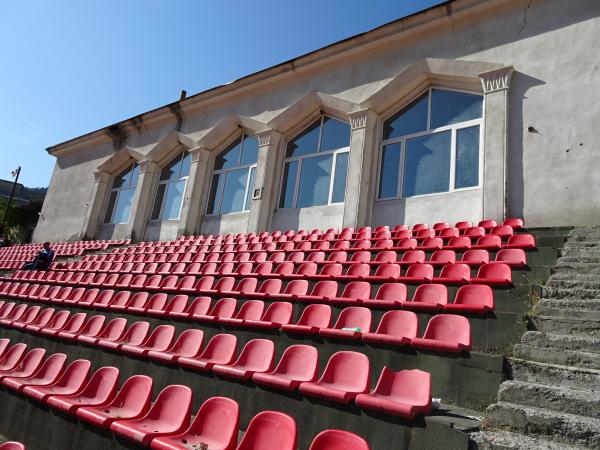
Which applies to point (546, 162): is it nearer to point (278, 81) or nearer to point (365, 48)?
point (365, 48)

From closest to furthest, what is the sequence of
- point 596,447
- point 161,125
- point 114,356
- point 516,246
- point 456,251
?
1. point 596,447
2. point 114,356
3. point 516,246
4. point 456,251
5. point 161,125

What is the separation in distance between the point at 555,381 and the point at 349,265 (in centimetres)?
398

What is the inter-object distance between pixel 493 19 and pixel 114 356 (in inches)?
414

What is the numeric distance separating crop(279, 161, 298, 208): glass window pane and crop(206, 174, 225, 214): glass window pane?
287 centimetres

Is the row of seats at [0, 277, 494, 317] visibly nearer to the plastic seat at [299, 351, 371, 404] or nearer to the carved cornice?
the plastic seat at [299, 351, 371, 404]

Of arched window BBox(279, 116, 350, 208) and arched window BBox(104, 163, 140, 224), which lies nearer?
arched window BBox(279, 116, 350, 208)

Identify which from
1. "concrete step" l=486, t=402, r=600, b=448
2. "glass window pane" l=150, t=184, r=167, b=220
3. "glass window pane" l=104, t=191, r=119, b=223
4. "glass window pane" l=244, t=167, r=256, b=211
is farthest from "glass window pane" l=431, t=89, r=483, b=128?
"glass window pane" l=104, t=191, r=119, b=223

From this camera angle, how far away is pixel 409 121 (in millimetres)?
11016

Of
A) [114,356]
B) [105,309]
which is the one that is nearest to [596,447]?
[114,356]

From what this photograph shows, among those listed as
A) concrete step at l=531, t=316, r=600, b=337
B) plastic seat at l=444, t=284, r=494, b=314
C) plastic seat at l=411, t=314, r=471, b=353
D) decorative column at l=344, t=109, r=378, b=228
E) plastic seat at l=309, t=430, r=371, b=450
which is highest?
decorative column at l=344, t=109, r=378, b=228

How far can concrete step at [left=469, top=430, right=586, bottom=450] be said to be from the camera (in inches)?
94.8

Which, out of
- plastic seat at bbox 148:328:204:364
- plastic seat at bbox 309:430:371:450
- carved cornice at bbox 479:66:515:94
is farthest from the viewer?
carved cornice at bbox 479:66:515:94

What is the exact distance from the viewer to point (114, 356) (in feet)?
16.2

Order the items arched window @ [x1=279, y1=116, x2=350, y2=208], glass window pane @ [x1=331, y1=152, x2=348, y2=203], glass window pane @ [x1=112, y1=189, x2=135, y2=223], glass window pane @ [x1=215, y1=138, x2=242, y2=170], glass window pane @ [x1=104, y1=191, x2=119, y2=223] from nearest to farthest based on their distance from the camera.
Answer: glass window pane @ [x1=331, y1=152, x2=348, y2=203]
arched window @ [x1=279, y1=116, x2=350, y2=208]
glass window pane @ [x1=215, y1=138, x2=242, y2=170]
glass window pane @ [x1=112, y1=189, x2=135, y2=223]
glass window pane @ [x1=104, y1=191, x2=119, y2=223]
